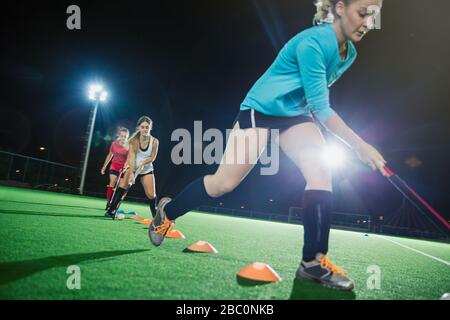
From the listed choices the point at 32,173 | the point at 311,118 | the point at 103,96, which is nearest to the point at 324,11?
the point at 311,118

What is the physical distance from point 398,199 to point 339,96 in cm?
2951

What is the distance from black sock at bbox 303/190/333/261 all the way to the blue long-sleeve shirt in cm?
61

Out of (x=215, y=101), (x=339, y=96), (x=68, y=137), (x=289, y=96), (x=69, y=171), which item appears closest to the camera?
(x=289, y=96)

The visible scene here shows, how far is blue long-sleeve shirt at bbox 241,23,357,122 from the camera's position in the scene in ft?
7.73

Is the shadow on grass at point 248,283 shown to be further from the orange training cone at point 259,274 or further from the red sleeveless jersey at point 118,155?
the red sleeveless jersey at point 118,155

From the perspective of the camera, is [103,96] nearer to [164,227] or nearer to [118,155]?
[118,155]

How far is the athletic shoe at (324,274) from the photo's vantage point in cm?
216

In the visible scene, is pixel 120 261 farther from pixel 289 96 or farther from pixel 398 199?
pixel 398 199

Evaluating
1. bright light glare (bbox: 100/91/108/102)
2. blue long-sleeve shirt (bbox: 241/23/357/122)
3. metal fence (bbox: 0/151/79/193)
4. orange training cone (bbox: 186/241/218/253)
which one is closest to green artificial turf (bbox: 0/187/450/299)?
orange training cone (bbox: 186/241/218/253)

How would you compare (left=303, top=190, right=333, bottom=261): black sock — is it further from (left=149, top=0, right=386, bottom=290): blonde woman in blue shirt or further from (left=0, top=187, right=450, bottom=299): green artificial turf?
(left=0, top=187, right=450, bottom=299): green artificial turf

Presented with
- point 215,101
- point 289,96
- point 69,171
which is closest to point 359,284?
point 289,96

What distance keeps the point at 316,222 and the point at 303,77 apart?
3.66 feet

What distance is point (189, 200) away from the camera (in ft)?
9.87
